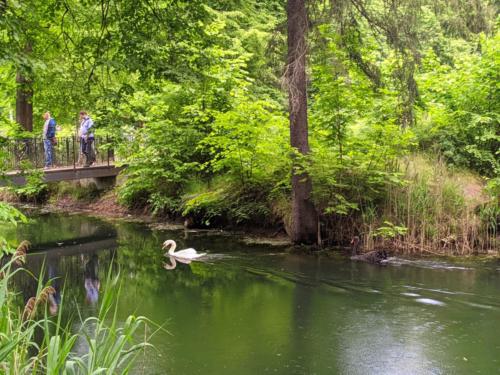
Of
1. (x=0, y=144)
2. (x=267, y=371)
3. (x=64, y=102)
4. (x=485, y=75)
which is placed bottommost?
(x=267, y=371)

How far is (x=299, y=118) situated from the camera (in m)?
11.1

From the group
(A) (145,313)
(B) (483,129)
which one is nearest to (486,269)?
(B) (483,129)

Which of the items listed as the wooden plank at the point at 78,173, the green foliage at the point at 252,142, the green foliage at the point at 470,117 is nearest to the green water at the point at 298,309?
the green foliage at the point at 252,142

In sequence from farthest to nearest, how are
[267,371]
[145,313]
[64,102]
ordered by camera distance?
[145,313] < [64,102] < [267,371]

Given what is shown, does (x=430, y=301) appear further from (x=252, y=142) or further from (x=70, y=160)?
(x=70, y=160)

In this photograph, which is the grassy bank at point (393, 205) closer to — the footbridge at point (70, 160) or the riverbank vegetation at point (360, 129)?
the riverbank vegetation at point (360, 129)

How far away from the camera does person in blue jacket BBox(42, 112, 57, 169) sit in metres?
15.9

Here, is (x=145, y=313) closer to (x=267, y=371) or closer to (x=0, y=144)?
(x=267, y=371)

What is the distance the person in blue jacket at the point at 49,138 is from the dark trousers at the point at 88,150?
1.18 meters

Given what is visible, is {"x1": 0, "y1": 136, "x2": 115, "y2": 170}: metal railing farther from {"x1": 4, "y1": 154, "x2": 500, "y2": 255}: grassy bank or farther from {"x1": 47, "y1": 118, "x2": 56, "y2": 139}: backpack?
{"x1": 4, "y1": 154, "x2": 500, "y2": 255}: grassy bank

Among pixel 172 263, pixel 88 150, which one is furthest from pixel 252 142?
pixel 88 150

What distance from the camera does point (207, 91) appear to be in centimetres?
1398

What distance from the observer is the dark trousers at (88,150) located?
58.0 ft

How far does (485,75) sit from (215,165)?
636 cm
